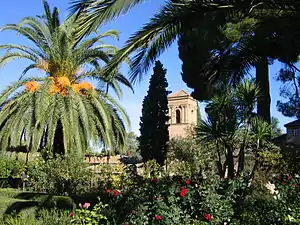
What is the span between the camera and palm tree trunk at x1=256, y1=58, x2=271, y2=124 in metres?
10.9

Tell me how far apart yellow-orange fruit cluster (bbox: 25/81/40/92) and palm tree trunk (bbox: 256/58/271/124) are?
7646 millimetres

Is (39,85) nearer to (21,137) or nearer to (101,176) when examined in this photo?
(21,137)

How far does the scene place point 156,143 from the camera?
25.5 m

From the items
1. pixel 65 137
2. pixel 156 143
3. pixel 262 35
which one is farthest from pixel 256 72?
pixel 156 143

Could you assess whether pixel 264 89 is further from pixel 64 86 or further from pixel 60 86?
pixel 60 86

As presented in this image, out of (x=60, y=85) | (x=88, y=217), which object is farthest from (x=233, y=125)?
(x=60, y=85)

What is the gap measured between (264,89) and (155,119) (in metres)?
14.8

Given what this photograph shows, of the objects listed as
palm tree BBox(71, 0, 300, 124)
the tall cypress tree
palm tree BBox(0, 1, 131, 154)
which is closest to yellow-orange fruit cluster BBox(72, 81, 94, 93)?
palm tree BBox(0, 1, 131, 154)

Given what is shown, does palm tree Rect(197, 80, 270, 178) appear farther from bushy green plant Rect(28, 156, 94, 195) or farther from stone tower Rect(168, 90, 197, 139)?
stone tower Rect(168, 90, 197, 139)

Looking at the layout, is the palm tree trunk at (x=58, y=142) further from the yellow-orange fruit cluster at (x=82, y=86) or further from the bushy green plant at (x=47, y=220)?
the bushy green plant at (x=47, y=220)

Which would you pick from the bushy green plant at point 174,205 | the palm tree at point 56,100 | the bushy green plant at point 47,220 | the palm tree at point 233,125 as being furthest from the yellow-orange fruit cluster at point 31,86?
the bushy green plant at point 174,205

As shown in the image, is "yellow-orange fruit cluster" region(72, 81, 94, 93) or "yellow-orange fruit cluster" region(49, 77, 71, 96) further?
"yellow-orange fruit cluster" region(72, 81, 94, 93)

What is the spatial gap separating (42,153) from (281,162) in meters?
8.52

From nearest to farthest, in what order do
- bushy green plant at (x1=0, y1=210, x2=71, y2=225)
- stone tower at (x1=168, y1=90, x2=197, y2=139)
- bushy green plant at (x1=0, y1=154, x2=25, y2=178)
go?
1. bushy green plant at (x1=0, y1=210, x2=71, y2=225)
2. bushy green plant at (x1=0, y1=154, x2=25, y2=178)
3. stone tower at (x1=168, y1=90, x2=197, y2=139)
